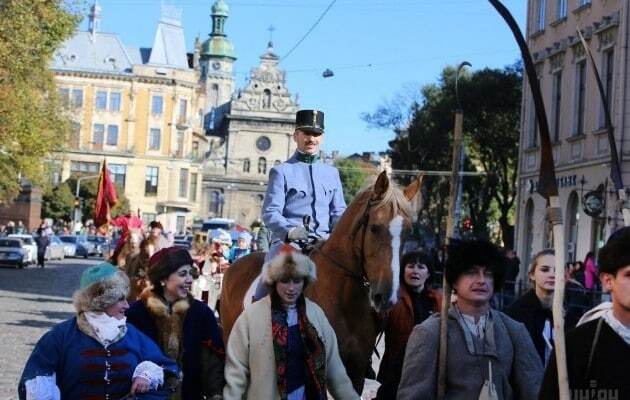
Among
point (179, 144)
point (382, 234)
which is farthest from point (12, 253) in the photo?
point (179, 144)

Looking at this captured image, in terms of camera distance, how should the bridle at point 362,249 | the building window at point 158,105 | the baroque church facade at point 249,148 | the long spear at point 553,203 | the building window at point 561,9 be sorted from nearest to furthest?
the long spear at point 553,203 → the bridle at point 362,249 → the building window at point 561,9 → the building window at point 158,105 → the baroque church facade at point 249,148

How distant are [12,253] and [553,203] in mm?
52281

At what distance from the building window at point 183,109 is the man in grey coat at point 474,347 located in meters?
138

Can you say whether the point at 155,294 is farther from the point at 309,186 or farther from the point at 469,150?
the point at 469,150

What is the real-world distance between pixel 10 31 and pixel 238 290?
25441 millimetres

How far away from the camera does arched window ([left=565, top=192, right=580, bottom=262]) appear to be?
1480 inches

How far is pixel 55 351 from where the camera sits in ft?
22.8

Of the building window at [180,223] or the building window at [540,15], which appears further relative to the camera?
the building window at [180,223]

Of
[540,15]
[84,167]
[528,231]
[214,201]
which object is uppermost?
[540,15]

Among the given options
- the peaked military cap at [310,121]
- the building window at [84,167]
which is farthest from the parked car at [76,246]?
the peaked military cap at [310,121]

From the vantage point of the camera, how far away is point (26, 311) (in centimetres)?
2812

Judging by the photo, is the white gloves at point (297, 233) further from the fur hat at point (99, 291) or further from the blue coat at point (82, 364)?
the blue coat at point (82, 364)

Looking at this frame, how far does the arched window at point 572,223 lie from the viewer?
37.6 metres

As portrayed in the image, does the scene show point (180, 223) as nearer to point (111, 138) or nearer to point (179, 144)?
point (179, 144)
